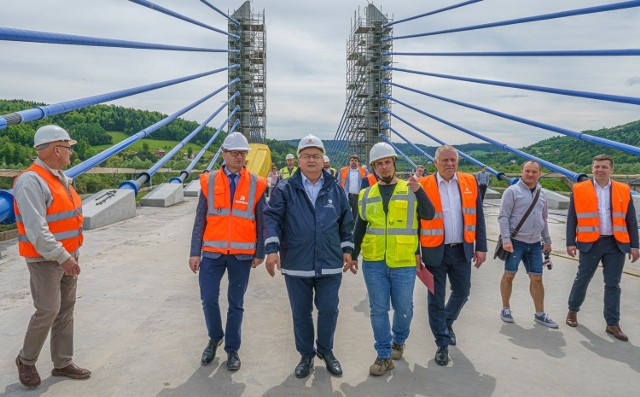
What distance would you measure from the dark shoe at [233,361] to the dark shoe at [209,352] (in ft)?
0.40

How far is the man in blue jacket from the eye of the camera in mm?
3096

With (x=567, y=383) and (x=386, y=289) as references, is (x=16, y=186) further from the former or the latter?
(x=567, y=383)

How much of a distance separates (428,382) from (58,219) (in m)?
2.55

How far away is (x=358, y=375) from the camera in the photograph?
310cm

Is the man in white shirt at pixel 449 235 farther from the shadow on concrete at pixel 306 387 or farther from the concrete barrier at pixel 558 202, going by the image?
the concrete barrier at pixel 558 202

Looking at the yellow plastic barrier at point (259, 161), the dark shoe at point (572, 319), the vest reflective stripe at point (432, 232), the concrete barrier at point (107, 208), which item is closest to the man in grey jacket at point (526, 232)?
the dark shoe at point (572, 319)

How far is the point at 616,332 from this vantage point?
3871 mm

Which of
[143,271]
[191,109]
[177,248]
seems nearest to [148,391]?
[143,271]

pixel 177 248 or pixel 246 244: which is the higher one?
pixel 246 244

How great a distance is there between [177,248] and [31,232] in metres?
4.73

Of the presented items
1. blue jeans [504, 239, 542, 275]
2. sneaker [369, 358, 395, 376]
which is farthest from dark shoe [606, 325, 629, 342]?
sneaker [369, 358, 395, 376]

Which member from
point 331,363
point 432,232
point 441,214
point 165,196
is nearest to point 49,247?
point 331,363

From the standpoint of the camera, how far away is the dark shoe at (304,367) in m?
3.07

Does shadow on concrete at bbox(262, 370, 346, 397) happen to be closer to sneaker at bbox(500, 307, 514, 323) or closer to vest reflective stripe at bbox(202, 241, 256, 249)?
vest reflective stripe at bbox(202, 241, 256, 249)
